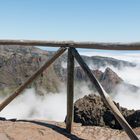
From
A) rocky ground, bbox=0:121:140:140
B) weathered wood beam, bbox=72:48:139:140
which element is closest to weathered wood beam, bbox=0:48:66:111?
weathered wood beam, bbox=72:48:139:140

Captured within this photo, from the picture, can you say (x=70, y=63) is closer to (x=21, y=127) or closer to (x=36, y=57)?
(x=21, y=127)

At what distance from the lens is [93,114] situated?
15672mm

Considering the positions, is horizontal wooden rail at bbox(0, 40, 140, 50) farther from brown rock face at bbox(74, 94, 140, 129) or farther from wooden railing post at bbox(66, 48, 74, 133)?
brown rock face at bbox(74, 94, 140, 129)

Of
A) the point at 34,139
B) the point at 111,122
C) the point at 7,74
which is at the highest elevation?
the point at 34,139

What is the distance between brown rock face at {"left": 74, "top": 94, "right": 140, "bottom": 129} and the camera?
15.0m

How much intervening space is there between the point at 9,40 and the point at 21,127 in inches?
82.5

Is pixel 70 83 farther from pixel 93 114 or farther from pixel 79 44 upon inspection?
pixel 93 114

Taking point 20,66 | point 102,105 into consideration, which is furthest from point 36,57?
point 102,105

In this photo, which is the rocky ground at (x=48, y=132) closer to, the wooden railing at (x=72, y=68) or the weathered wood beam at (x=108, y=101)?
the wooden railing at (x=72, y=68)

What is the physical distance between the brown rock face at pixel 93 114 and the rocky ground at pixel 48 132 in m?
5.33

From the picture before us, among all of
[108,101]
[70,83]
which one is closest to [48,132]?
[70,83]

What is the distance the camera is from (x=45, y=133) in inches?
346

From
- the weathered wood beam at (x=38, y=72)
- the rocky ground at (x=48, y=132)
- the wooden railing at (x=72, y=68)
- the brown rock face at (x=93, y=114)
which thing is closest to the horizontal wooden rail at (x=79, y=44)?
the wooden railing at (x=72, y=68)

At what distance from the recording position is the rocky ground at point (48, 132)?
28.2 ft
